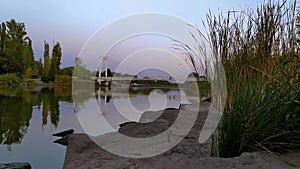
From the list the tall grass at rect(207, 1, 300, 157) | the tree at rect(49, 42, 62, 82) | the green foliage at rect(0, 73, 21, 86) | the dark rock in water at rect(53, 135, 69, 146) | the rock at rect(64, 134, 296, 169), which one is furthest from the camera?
the tree at rect(49, 42, 62, 82)

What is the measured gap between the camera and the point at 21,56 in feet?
79.5

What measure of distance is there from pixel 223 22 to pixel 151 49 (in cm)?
90

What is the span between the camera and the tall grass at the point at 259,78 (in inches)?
69.6

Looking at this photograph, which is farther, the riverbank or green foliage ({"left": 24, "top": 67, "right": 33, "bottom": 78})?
green foliage ({"left": 24, "top": 67, "right": 33, "bottom": 78})

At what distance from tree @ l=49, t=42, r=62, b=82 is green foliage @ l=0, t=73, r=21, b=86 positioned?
3.08 metres

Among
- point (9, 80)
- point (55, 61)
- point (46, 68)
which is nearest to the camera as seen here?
point (9, 80)

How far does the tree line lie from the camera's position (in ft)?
78.6

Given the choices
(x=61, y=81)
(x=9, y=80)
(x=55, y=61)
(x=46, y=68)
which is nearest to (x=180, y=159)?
(x=9, y=80)

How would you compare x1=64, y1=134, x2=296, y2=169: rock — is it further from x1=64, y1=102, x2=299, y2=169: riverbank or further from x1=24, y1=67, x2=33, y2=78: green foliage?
x1=24, y1=67, x2=33, y2=78: green foliage

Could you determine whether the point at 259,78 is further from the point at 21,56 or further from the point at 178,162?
the point at 21,56

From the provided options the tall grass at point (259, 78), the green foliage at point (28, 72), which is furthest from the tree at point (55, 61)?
the tall grass at point (259, 78)

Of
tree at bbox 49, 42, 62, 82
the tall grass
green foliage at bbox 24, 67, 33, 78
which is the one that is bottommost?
the tall grass

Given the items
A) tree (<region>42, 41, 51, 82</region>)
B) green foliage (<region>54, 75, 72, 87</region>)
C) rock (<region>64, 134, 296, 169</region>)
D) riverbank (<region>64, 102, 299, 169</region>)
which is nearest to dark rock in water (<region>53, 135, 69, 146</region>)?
riverbank (<region>64, 102, 299, 169</region>)

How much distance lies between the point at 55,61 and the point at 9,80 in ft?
14.9
